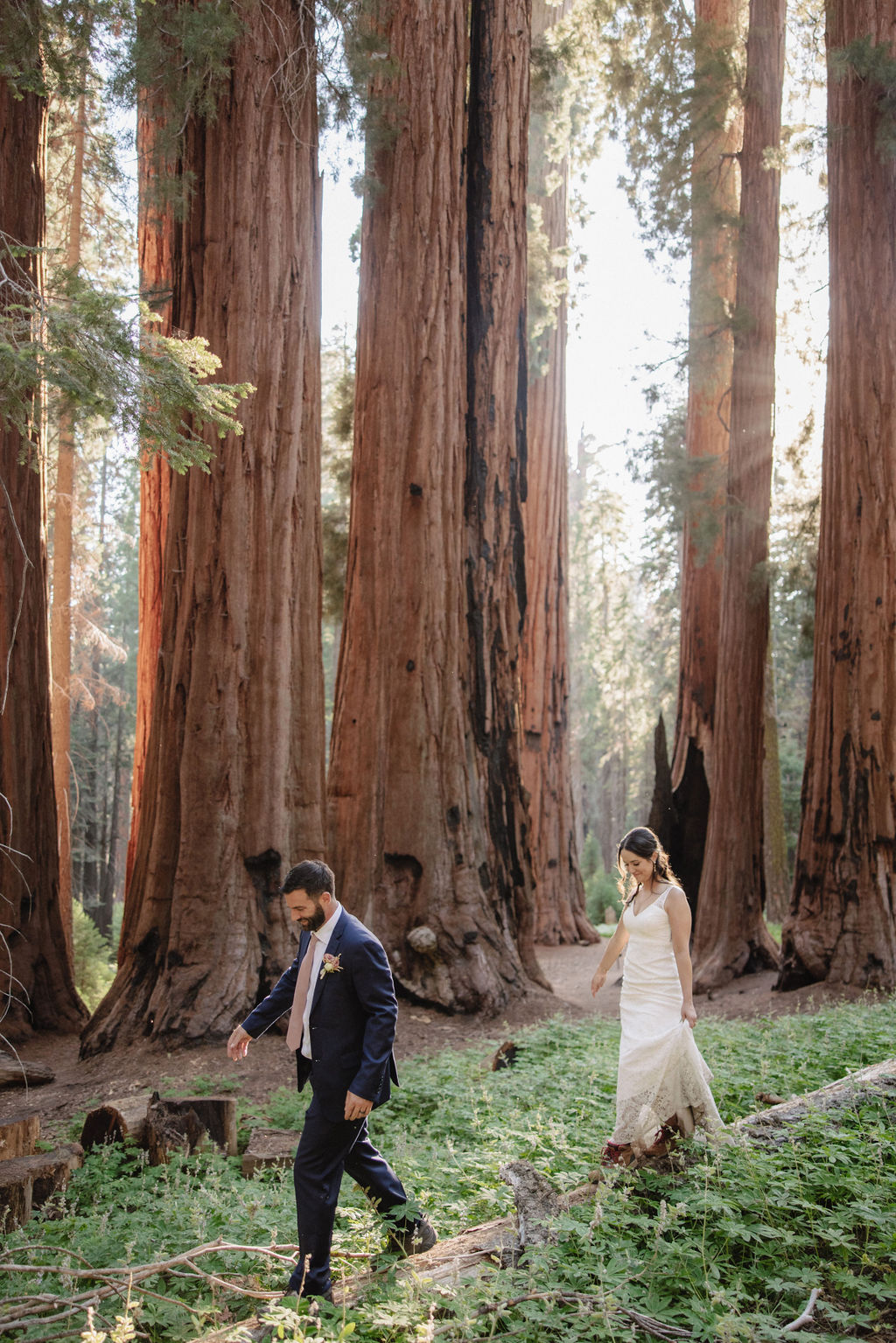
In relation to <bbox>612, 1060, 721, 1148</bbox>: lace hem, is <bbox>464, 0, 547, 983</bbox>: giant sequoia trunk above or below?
above

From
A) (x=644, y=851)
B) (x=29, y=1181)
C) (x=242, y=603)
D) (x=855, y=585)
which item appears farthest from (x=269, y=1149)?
(x=855, y=585)

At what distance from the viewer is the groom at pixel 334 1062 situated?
3.62 metres

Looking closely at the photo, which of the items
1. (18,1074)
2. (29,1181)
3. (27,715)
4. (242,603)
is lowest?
(18,1074)

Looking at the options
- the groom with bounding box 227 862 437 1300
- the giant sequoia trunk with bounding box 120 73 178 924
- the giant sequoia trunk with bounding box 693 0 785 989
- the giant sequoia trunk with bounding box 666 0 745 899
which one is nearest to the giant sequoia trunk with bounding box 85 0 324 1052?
the giant sequoia trunk with bounding box 120 73 178 924

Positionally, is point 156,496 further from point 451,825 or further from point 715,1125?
point 715,1125

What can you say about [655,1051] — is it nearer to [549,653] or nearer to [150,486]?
[150,486]

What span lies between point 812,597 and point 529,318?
19.3 feet

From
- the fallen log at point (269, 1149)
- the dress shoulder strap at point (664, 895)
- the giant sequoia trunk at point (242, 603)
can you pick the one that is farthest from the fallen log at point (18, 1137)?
the dress shoulder strap at point (664, 895)

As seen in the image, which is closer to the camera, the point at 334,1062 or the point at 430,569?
the point at 334,1062

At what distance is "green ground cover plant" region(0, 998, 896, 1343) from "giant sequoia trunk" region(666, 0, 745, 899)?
7.69m

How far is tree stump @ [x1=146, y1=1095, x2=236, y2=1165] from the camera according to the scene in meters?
5.33

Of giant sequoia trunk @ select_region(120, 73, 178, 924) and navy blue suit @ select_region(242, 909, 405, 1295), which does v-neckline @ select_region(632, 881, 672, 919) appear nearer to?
navy blue suit @ select_region(242, 909, 405, 1295)

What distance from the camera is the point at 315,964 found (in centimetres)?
395

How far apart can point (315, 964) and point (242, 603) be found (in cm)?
475
